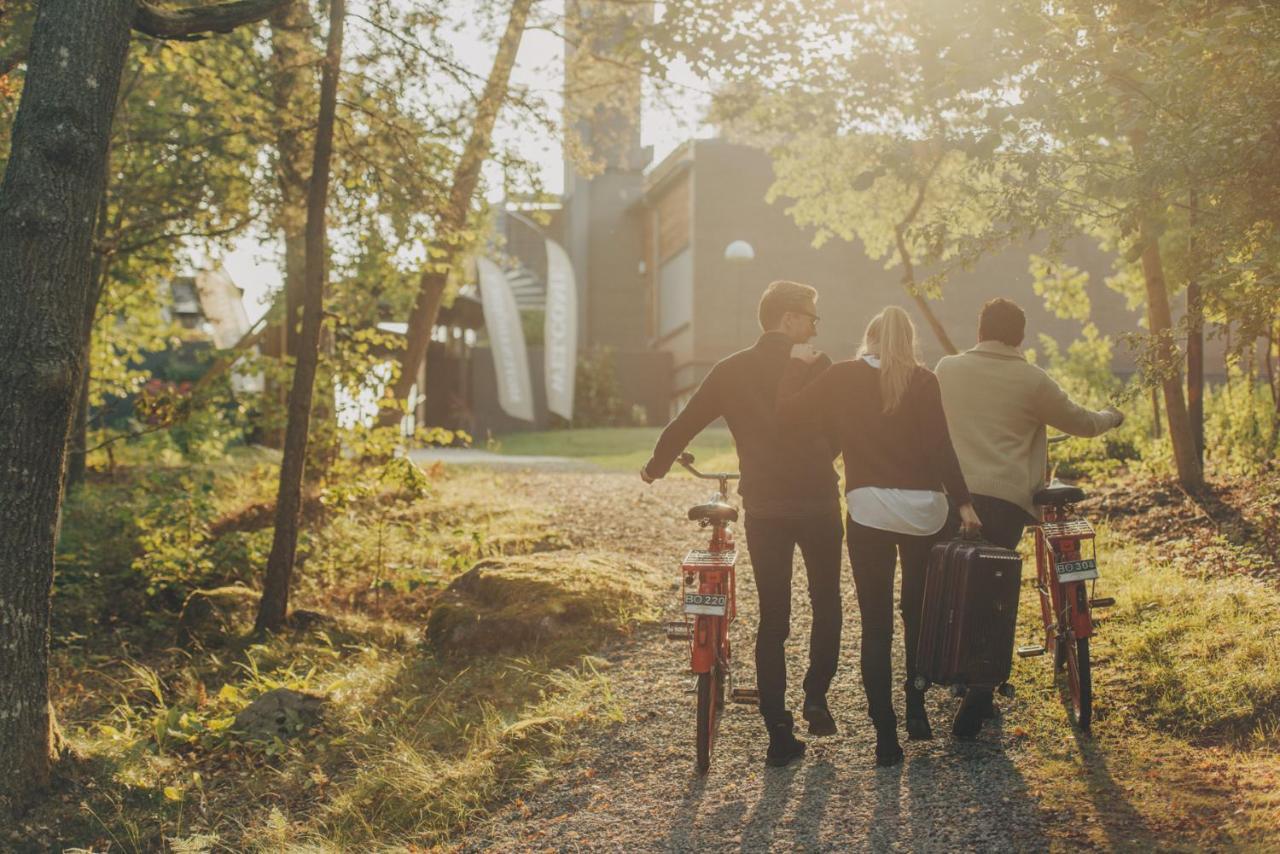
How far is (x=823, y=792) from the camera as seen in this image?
5043 millimetres

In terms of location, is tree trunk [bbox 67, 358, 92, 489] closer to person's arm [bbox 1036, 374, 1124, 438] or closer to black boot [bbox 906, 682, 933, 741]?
black boot [bbox 906, 682, 933, 741]

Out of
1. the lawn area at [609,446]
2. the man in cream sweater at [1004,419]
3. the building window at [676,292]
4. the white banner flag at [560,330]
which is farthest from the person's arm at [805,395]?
the building window at [676,292]

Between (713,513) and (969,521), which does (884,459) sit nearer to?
(969,521)

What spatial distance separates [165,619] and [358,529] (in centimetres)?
219

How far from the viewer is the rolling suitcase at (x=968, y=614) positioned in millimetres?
5129

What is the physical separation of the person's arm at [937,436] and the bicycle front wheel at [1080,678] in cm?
93

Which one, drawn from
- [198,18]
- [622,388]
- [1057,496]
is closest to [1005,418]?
[1057,496]

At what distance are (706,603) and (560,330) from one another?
22299 mm

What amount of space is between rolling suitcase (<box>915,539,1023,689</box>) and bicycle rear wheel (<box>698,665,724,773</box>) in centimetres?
88

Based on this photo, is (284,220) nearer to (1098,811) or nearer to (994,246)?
(994,246)

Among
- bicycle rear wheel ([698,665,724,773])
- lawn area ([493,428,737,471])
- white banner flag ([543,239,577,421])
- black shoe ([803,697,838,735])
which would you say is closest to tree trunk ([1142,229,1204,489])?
black shoe ([803,697,838,735])

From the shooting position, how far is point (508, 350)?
26484 mm

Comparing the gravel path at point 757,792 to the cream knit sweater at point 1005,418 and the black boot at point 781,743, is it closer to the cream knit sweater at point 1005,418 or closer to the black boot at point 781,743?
the black boot at point 781,743

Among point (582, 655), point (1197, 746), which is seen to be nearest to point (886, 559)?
point (1197, 746)
